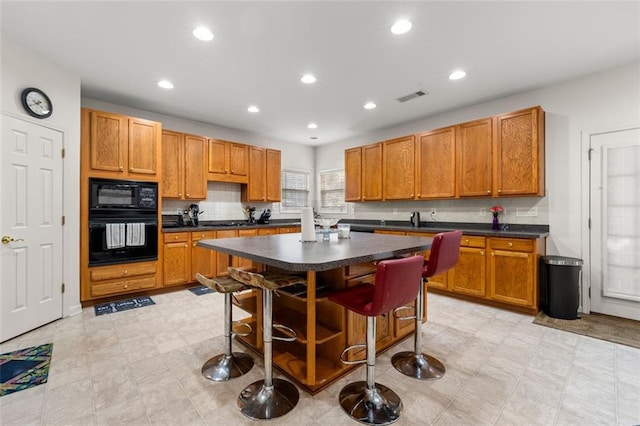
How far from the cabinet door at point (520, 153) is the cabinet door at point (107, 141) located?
4.93 meters

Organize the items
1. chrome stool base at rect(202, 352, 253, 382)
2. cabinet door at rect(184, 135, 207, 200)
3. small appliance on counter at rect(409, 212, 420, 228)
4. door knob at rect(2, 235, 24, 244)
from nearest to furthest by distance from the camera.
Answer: chrome stool base at rect(202, 352, 253, 382), door knob at rect(2, 235, 24, 244), cabinet door at rect(184, 135, 207, 200), small appliance on counter at rect(409, 212, 420, 228)

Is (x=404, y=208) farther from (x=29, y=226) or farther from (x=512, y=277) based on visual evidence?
(x=29, y=226)

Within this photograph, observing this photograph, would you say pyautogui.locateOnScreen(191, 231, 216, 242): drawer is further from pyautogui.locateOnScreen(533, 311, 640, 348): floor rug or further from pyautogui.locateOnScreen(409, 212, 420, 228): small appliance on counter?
pyautogui.locateOnScreen(533, 311, 640, 348): floor rug

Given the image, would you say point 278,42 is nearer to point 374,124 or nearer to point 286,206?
point 374,124

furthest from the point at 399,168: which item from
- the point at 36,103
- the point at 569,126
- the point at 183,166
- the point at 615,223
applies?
the point at 36,103

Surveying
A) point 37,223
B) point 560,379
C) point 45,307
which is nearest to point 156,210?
point 37,223

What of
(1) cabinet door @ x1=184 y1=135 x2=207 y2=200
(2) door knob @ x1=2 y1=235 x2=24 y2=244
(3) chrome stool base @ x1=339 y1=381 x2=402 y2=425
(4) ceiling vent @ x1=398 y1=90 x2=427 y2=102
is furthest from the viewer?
(1) cabinet door @ x1=184 y1=135 x2=207 y2=200

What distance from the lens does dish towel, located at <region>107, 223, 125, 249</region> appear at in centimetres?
362

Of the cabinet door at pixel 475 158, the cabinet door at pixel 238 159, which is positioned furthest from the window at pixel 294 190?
the cabinet door at pixel 475 158

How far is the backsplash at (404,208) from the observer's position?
12.5 ft

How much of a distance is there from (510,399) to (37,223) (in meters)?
4.39

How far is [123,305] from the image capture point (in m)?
3.63

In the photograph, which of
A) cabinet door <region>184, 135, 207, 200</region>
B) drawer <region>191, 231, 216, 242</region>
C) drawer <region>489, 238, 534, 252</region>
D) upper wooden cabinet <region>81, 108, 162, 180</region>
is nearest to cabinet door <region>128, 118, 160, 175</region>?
upper wooden cabinet <region>81, 108, 162, 180</region>

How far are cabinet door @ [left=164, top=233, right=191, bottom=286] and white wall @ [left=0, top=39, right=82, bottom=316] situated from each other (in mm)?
1012
